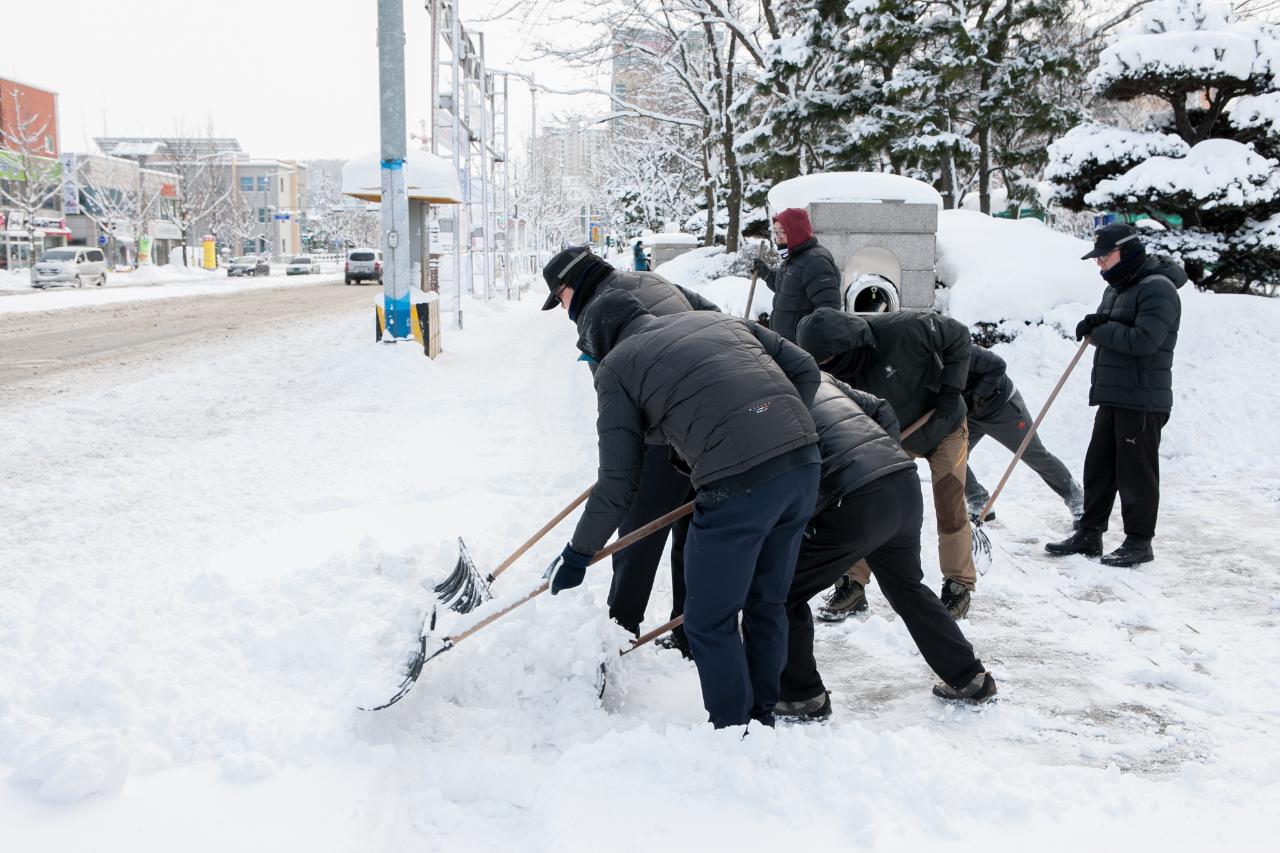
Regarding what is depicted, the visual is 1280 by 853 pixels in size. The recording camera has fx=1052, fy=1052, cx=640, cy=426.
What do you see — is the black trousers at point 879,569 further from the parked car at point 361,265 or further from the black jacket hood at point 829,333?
the parked car at point 361,265

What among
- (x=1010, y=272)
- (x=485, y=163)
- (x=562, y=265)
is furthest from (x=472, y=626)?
(x=485, y=163)

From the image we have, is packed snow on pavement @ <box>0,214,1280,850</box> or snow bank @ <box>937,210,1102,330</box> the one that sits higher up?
snow bank @ <box>937,210,1102,330</box>

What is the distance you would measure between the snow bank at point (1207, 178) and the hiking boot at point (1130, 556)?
6.49m

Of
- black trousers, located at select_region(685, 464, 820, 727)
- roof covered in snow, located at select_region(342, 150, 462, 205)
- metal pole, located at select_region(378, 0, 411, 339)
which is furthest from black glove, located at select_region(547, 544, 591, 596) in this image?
roof covered in snow, located at select_region(342, 150, 462, 205)

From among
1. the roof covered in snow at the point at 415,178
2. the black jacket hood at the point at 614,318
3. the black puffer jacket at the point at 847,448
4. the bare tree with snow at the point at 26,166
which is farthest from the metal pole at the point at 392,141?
the bare tree with snow at the point at 26,166

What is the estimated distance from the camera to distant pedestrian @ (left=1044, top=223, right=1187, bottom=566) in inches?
213

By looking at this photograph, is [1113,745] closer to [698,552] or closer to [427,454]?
[698,552]

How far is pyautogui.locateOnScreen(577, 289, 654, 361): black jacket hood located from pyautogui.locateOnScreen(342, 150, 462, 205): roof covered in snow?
1332 cm

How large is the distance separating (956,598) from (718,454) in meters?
2.29

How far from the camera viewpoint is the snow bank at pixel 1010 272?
1036 cm

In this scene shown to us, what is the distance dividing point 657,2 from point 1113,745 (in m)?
21.4

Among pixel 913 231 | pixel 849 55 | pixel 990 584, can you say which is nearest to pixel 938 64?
pixel 849 55

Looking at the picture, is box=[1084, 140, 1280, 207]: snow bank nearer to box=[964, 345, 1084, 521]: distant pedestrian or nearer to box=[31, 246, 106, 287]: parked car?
box=[964, 345, 1084, 521]: distant pedestrian

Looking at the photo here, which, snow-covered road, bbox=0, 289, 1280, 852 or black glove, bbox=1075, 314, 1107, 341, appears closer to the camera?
snow-covered road, bbox=0, 289, 1280, 852
